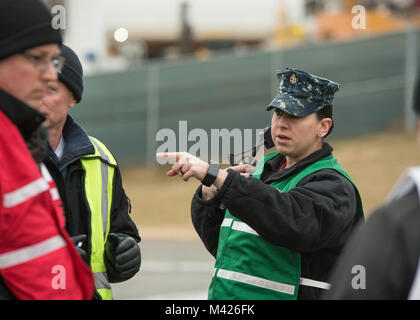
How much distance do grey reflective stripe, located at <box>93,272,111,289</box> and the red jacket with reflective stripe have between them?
836 millimetres

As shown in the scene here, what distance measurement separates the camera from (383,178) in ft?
57.8

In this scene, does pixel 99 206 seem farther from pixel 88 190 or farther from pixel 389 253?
pixel 389 253

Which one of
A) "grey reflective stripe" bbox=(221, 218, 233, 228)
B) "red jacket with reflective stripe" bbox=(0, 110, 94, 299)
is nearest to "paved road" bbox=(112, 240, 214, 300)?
"grey reflective stripe" bbox=(221, 218, 233, 228)

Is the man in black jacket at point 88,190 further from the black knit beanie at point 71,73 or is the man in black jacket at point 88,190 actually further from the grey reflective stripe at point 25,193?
the grey reflective stripe at point 25,193

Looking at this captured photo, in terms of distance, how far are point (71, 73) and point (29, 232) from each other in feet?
4.50

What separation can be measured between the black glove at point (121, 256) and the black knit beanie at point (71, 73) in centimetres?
75

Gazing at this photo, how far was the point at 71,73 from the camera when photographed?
3684mm

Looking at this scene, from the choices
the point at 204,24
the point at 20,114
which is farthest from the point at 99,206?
the point at 204,24

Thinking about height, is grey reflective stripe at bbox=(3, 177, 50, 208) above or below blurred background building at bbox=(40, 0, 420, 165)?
above

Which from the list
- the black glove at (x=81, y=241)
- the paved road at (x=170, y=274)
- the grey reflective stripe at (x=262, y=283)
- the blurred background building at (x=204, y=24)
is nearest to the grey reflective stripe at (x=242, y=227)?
the grey reflective stripe at (x=262, y=283)

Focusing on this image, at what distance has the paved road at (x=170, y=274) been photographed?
9.54 meters

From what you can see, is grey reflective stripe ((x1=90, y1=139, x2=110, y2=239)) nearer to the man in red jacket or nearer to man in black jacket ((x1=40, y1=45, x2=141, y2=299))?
man in black jacket ((x1=40, y1=45, x2=141, y2=299))

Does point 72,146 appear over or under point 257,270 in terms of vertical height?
over

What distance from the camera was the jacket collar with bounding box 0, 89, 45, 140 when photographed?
252 centimetres
